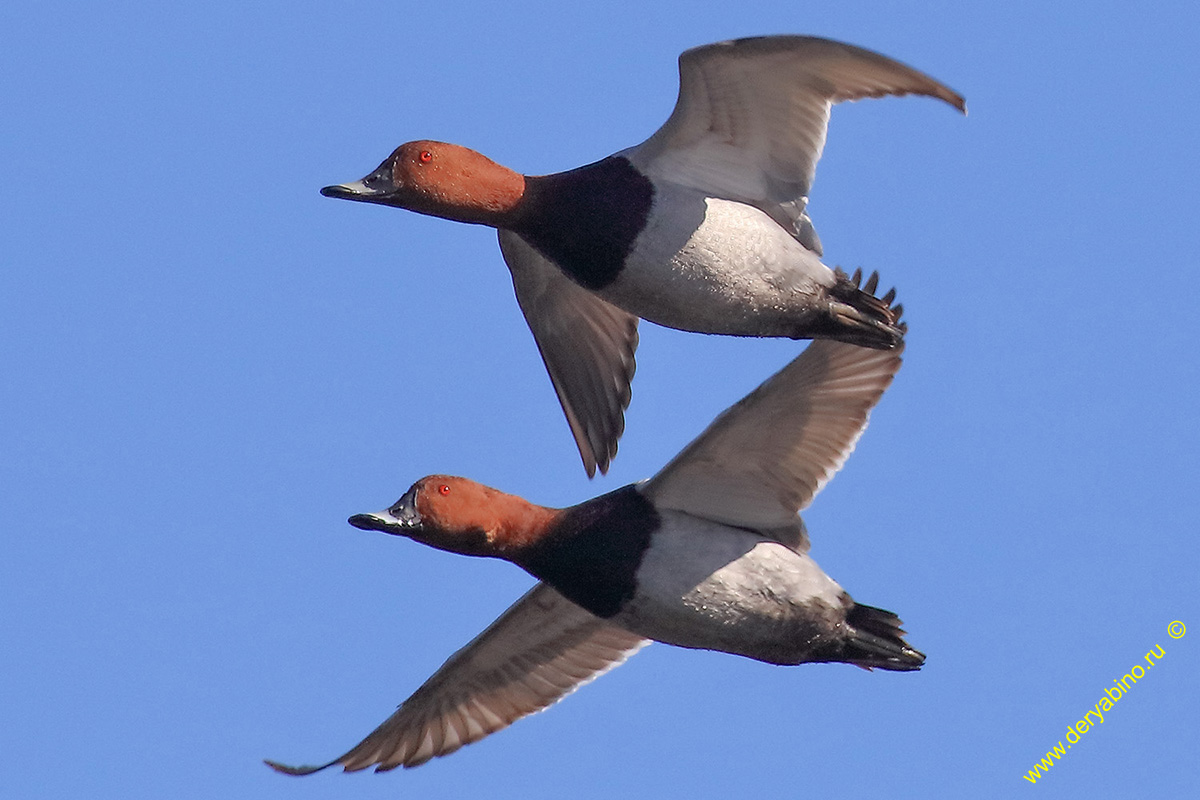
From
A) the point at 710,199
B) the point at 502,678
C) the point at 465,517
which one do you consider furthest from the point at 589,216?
the point at 502,678

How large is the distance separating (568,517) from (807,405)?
1555 mm

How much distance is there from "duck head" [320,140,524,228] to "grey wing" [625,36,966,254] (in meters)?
0.76

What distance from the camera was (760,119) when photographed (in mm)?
11758

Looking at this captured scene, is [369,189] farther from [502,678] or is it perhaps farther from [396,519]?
[502,678]

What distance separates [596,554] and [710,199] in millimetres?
2013

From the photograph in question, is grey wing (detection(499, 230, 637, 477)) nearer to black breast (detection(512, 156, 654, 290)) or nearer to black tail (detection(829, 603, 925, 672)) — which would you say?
black breast (detection(512, 156, 654, 290))

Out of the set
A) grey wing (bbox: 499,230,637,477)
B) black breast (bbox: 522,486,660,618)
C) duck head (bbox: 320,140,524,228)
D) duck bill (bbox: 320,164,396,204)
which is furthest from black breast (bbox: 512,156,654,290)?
grey wing (bbox: 499,230,637,477)

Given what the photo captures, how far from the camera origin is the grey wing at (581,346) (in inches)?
528

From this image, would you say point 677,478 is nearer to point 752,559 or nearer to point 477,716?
point 752,559

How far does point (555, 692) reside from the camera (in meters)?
13.1

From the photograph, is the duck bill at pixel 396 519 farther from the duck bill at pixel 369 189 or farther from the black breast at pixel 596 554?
the duck bill at pixel 369 189

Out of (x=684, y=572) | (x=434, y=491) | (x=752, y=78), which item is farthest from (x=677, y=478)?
(x=752, y=78)

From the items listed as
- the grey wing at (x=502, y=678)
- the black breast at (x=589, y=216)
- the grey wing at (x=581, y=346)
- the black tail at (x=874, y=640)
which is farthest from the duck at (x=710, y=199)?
the grey wing at (x=502, y=678)

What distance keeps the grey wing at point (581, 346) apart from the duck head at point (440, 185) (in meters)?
1.73
